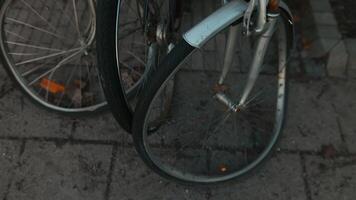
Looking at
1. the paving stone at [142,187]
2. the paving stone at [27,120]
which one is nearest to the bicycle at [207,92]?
the paving stone at [142,187]

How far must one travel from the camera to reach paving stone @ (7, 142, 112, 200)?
102 inches

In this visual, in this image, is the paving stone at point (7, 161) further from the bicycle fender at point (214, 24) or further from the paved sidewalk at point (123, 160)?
the bicycle fender at point (214, 24)

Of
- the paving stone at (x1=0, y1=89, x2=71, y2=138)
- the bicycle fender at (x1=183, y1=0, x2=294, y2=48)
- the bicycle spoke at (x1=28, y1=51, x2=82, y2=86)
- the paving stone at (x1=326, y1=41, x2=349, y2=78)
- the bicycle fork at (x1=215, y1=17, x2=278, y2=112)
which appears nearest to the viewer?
the bicycle fender at (x1=183, y1=0, x2=294, y2=48)

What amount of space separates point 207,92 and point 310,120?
739mm

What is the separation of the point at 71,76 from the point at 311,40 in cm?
185

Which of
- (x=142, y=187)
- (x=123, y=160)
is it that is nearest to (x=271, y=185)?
(x=142, y=187)

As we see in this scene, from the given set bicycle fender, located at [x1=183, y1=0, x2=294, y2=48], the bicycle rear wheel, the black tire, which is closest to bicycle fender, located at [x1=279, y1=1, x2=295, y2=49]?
bicycle fender, located at [x1=183, y1=0, x2=294, y2=48]

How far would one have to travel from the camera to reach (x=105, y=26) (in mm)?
2062

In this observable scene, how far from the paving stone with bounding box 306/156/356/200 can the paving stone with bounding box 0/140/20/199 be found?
1844 mm

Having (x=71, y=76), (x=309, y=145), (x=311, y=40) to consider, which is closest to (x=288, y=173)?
(x=309, y=145)

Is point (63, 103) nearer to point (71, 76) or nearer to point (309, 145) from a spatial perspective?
point (71, 76)

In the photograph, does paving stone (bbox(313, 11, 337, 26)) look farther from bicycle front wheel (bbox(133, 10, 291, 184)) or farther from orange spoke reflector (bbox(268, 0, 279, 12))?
orange spoke reflector (bbox(268, 0, 279, 12))

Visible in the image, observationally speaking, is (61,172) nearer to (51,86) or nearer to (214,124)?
(51,86)

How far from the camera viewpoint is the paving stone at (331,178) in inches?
105
